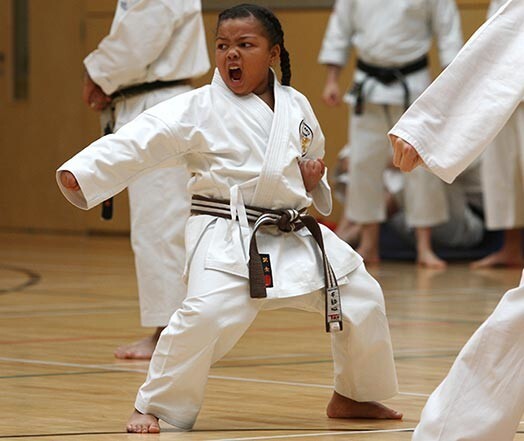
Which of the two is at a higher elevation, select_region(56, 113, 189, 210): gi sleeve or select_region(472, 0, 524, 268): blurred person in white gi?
select_region(56, 113, 189, 210): gi sleeve

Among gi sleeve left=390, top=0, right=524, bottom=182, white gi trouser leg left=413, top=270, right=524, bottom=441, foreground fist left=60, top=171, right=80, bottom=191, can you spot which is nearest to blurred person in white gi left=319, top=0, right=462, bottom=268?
foreground fist left=60, top=171, right=80, bottom=191

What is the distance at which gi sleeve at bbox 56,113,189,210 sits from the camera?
9.28 ft

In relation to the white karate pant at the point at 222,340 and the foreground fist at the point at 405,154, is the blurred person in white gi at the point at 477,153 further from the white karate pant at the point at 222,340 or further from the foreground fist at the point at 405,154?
the white karate pant at the point at 222,340

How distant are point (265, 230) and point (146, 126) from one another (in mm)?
358

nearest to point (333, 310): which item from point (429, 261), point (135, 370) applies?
point (135, 370)

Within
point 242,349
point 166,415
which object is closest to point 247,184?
point 166,415

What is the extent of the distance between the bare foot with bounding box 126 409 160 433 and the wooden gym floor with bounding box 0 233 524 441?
0.04 meters

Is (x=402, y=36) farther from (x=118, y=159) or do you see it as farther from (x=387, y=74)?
→ (x=118, y=159)

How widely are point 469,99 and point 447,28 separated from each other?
547cm

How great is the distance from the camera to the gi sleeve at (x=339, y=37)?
7992 mm

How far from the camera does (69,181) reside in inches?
112

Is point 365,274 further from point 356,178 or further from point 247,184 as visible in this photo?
point 356,178

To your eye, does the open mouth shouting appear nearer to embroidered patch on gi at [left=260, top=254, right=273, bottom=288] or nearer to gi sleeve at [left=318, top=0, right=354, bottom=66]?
embroidered patch on gi at [left=260, top=254, right=273, bottom=288]

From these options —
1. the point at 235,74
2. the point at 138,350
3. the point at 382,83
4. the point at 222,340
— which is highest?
the point at 235,74
